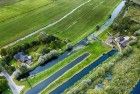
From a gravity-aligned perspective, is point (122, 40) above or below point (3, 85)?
above

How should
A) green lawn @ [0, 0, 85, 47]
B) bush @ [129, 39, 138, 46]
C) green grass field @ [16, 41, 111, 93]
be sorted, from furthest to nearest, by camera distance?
green lawn @ [0, 0, 85, 47] < bush @ [129, 39, 138, 46] < green grass field @ [16, 41, 111, 93]

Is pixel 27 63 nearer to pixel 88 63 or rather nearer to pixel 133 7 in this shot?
pixel 88 63

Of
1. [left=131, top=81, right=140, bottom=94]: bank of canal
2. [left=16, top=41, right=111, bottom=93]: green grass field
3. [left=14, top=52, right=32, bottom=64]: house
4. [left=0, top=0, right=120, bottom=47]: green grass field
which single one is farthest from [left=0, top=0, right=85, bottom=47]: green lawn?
[left=131, top=81, right=140, bottom=94]: bank of canal

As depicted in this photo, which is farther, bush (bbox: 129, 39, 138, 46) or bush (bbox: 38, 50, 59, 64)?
bush (bbox: 129, 39, 138, 46)

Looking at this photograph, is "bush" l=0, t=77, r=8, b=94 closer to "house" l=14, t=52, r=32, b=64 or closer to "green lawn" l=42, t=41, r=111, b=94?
"green lawn" l=42, t=41, r=111, b=94

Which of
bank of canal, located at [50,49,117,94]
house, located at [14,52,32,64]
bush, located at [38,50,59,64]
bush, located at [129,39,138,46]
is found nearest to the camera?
bank of canal, located at [50,49,117,94]

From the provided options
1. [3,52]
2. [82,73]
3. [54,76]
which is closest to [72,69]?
[82,73]

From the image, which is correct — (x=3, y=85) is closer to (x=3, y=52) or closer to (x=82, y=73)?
(x=3, y=52)

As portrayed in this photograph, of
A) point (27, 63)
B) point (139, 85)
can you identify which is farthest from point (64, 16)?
point (139, 85)

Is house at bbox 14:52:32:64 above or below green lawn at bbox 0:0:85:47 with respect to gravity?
below

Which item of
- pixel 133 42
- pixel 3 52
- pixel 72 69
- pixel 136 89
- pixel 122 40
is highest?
pixel 133 42

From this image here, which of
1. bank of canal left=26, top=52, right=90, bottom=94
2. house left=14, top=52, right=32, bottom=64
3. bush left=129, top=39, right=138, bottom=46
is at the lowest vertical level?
bank of canal left=26, top=52, right=90, bottom=94
